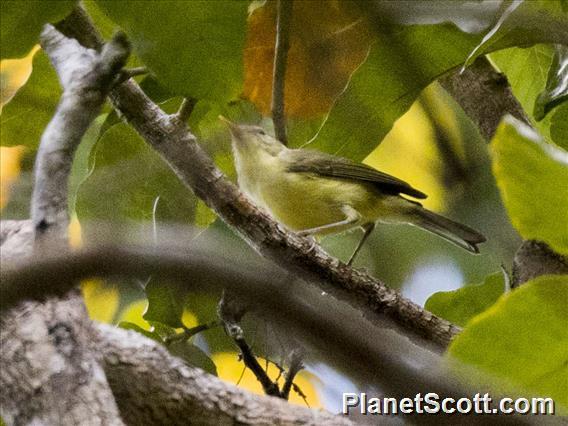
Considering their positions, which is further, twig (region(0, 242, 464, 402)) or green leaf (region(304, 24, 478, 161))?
green leaf (region(304, 24, 478, 161))

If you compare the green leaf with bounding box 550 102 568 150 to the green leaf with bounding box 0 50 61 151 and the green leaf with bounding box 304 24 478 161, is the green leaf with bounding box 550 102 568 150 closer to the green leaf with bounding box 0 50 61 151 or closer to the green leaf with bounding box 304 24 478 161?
the green leaf with bounding box 304 24 478 161

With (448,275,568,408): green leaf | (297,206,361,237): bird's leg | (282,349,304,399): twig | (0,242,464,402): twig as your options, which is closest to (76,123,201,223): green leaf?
(282,349,304,399): twig

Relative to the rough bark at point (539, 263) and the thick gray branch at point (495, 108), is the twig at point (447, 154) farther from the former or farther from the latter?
the rough bark at point (539, 263)

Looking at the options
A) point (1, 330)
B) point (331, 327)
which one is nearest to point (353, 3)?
point (331, 327)

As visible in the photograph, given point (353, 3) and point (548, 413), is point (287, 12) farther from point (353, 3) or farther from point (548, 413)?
point (548, 413)

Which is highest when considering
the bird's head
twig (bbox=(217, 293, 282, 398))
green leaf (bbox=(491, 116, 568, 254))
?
the bird's head

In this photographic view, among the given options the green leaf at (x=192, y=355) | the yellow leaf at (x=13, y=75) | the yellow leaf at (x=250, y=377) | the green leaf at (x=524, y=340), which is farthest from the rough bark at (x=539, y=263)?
the yellow leaf at (x=13, y=75)

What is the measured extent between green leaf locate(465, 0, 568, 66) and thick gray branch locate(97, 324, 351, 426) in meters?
0.47

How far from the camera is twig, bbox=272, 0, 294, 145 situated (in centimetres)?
77

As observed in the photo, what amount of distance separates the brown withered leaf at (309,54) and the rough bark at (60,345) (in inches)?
7.5

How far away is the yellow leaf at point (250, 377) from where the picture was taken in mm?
971

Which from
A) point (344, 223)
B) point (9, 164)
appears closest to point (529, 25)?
point (9, 164)

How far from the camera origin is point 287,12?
78cm

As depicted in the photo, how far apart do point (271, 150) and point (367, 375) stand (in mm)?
1072
